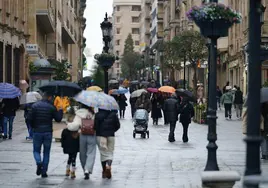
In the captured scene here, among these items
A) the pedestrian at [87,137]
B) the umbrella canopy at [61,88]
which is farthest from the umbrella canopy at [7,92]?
the pedestrian at [87,137]

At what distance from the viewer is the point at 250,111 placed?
24.6ft

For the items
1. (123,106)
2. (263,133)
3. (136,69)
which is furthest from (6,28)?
(136,69)

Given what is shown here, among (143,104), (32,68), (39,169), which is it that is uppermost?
(32,68)

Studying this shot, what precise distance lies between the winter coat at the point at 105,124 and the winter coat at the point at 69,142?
18.2 inches

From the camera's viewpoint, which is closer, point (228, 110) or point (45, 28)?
point (228, 110)

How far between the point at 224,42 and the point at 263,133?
149 ft

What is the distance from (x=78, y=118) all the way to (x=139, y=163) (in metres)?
3.44

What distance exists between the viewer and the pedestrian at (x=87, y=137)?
14172 mm

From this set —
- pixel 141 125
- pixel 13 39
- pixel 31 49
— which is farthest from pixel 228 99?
pixel 141 125

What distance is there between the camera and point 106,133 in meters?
14.3

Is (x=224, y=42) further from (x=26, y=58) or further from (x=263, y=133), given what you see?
(x=263, y=133)

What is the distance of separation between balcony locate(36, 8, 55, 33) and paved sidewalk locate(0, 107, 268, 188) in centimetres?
3015

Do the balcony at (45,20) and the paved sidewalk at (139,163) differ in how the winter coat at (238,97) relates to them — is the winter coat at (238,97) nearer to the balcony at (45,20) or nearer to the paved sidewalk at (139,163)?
the paved sidewalk at (139,163)

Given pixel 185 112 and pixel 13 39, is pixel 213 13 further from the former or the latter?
pixel 13 39
